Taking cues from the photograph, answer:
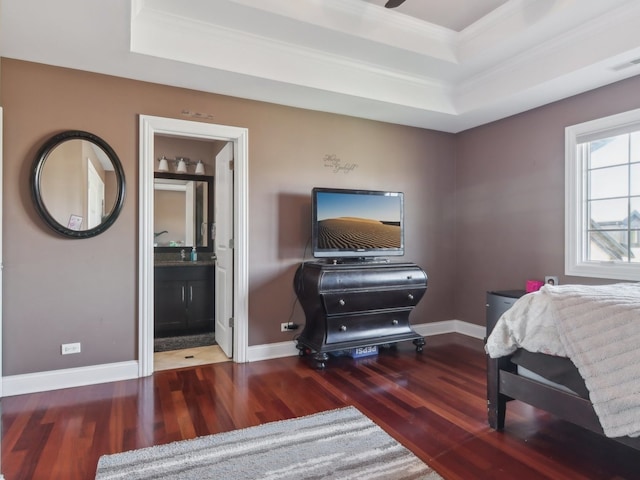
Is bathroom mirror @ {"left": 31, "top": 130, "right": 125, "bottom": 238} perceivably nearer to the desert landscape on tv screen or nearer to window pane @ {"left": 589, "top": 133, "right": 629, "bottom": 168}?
the desert landscape on tv screen

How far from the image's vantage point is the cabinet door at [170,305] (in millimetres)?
4609

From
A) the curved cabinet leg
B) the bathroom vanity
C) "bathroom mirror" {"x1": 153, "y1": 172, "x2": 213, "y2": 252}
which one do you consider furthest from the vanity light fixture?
the curved cabinet leg

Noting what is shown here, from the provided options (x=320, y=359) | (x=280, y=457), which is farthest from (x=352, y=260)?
(x=280, y=457)

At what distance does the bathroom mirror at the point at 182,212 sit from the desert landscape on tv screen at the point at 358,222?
2.22 metres

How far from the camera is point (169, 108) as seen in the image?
11.1 ft

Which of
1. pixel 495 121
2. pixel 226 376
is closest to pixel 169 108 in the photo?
pixel 226 376

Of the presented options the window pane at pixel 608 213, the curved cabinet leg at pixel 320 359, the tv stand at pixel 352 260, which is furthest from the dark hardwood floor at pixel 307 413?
the window pane at pixel 608 213

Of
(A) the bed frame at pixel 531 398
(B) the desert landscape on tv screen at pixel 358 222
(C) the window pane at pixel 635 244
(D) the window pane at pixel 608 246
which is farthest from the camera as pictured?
(B) the desert landscape on tv screen at pixel 358 222

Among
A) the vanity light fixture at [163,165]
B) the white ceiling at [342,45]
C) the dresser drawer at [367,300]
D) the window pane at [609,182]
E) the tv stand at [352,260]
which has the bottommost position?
the dresser drawer at [367,300]

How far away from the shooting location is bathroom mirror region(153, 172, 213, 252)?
200 inches

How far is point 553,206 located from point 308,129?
261 cm

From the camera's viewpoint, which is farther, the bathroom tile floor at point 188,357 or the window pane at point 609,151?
the bathroom tile floor at point 188,357

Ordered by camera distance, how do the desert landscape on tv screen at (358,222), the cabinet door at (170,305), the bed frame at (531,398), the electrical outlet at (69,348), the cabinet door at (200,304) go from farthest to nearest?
the cabinet door at (200,304) → the cabinet door at (170,305) → the desert landscape on tv screen at (358,222) → the electrical outlet at (69,348) → the bed frame at (531,398)

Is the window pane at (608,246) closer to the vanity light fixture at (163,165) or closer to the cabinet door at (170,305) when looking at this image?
the cabinet door at (170,305)
